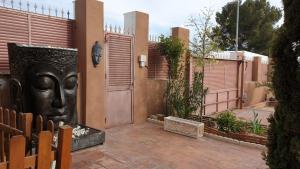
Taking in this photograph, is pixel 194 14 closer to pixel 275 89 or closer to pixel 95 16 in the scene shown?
pixel 95 16

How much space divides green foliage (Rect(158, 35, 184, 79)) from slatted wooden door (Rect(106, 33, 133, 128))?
1.01 metres

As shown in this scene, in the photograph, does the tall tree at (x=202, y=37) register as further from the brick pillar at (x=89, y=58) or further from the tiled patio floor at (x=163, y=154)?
the brick pillar at (x=89, y=58)

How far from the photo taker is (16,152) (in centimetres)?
156

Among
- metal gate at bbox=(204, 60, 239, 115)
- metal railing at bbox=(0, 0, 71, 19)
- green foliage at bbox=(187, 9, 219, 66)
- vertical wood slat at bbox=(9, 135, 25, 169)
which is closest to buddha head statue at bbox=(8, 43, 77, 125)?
metal railing at bbox=(0, 0, 71, 19)

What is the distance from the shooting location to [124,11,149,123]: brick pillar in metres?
7.01

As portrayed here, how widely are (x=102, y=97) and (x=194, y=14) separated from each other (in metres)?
3.15

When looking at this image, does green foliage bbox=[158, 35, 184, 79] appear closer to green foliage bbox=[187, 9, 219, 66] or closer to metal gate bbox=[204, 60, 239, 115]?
green foliage bbox=[187, 9, 219, 66]

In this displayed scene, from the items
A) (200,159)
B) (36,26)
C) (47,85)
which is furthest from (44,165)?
(36,26)

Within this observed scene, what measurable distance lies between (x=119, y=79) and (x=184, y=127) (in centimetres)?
198

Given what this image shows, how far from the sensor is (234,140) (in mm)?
5898

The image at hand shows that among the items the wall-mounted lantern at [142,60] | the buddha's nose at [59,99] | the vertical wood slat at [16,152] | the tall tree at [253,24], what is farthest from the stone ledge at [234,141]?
the tall tree at [253,24]

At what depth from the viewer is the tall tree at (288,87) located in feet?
8.38

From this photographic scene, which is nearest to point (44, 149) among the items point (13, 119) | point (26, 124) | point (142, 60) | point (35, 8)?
point (26, 124)

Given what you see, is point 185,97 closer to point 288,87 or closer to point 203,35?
point 203,35
